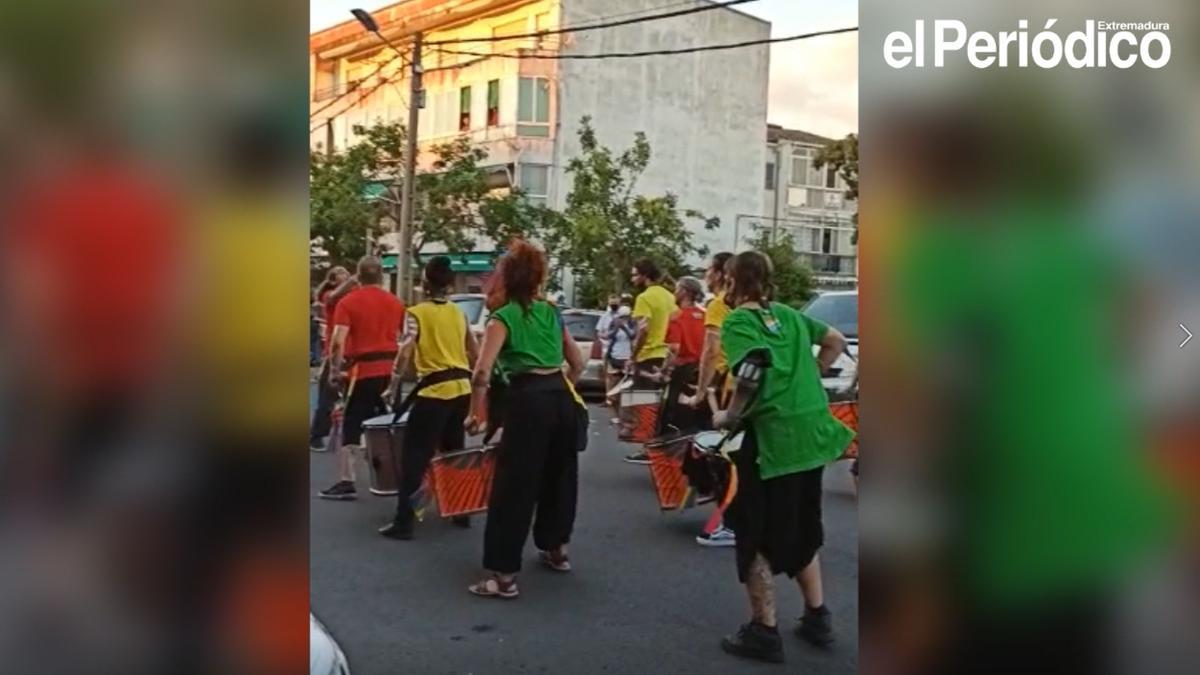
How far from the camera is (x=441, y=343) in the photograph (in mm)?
3396

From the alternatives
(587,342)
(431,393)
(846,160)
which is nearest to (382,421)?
(431,393)

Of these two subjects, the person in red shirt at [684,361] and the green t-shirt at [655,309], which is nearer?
the green t-shirt at [655,309]

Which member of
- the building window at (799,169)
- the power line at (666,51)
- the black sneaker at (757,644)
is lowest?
the black sneaker at (757,644)

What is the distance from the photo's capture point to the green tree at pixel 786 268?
8.84ft

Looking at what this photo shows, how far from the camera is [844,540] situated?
2891 millimetres

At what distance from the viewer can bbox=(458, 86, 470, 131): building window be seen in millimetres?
2457

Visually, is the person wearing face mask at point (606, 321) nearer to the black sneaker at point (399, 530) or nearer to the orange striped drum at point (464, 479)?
the orange striped drum at point (464, 479)

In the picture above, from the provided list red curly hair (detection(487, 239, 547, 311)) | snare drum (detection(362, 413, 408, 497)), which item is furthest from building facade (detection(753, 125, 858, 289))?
snare drum (detection(362, 413, 408, 497))

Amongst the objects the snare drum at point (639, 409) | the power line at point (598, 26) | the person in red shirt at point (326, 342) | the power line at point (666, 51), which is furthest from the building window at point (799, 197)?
the snare drum at point (639, 409)

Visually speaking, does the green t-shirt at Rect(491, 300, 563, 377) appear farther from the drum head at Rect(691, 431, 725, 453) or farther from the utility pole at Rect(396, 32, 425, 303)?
the utility pole at Rect(396, 32, 425, 303)

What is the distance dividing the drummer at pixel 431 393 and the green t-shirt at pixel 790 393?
2.57 ft

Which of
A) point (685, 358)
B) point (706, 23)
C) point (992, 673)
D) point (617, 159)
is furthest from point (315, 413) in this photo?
point (685, 358)

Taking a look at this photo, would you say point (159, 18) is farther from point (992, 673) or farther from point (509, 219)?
point (992, 673)

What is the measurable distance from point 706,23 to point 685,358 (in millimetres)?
1964
